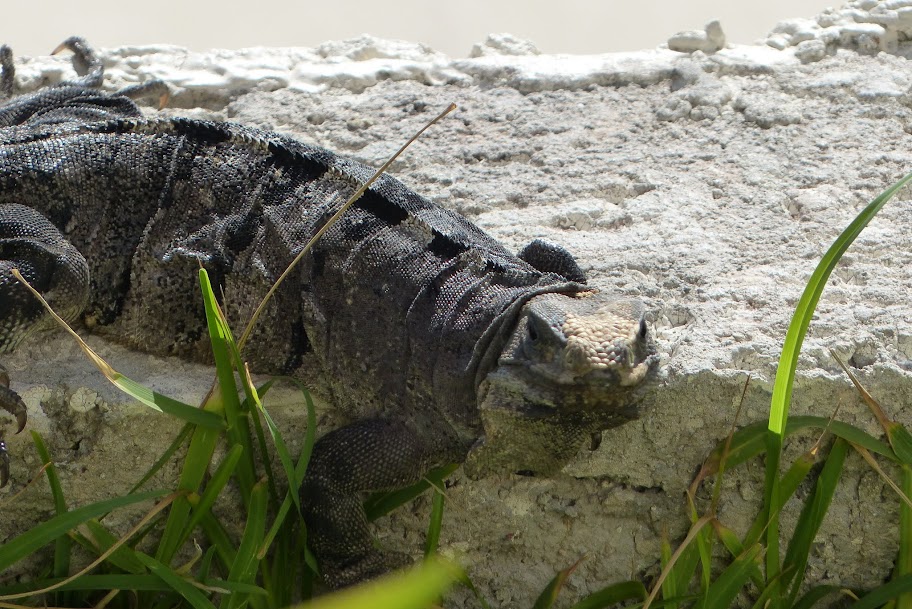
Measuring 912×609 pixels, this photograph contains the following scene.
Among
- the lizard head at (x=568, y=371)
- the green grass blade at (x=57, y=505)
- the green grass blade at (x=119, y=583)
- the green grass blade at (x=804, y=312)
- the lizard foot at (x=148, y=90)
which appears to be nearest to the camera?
the lizard head at (x=568, y=371)

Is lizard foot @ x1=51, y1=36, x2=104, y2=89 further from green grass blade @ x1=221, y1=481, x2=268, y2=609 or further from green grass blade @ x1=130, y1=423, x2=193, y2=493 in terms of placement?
green grass blade @ x1=221, y1=481, x2=268, y2=609

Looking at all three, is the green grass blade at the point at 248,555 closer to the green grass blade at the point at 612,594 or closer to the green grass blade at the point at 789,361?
the green grass blade at the point at 612,594

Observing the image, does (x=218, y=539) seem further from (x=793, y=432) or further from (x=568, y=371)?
(x=793, y=432)

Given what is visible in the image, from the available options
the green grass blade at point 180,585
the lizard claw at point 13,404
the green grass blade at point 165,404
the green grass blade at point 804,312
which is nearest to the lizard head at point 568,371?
the green grass blade at point 804,312

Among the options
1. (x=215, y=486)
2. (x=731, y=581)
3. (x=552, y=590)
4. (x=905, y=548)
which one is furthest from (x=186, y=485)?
(x=905, y=548)

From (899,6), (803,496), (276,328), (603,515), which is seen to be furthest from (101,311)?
(899,6)

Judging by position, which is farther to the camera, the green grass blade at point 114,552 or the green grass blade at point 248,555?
the green grass blade at point 114,552

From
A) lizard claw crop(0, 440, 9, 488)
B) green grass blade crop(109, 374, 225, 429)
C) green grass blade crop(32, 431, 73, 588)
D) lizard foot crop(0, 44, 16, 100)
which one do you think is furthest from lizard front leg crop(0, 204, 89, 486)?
lizard foot crop(0, 44, 16, 100)

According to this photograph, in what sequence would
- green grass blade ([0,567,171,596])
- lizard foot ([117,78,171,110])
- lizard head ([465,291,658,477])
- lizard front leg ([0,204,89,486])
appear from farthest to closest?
lizard foot ([117,78,171,110]), lizard front leg ([0,204,89,486]), green grass blade ([0,567,171,596]), lizard head ([465,291,658,477])
